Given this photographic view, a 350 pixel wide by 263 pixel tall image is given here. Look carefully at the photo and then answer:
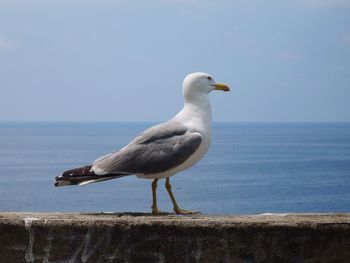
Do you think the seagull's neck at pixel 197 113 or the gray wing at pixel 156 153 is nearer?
the gray wing at pixel 156 153

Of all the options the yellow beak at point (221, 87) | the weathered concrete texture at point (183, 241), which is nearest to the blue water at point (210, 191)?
the yellow beak at point (221, 87)

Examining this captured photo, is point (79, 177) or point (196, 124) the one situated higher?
point (196, 124)

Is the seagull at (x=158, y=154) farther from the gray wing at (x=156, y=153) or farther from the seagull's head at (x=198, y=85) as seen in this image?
the seagull's head at (x=198, y=85)

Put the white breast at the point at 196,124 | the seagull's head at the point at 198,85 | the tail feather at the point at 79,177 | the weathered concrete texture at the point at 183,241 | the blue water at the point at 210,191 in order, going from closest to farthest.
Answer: the weathered concrete texture at the point at 183,241 → the tail feather at the point at 79,177 → the white breast at the point at 196,124 → the seagull's head at the point at 198,85 → the blue water at the point at 210,191

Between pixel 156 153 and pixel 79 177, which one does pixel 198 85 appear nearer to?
pixel 156 153

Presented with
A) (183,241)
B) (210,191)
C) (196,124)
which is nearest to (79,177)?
(196,124)

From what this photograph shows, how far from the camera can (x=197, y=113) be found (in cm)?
704

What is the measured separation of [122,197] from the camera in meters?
47.3

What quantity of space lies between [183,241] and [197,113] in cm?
180

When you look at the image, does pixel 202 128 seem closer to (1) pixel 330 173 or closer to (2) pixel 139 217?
(2) pixel 139 217

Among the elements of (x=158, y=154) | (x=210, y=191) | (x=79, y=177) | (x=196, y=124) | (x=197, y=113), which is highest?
(x=210, y=191)

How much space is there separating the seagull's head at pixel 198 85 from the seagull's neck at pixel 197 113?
0.05 metres

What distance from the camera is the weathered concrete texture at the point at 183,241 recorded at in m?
5.51

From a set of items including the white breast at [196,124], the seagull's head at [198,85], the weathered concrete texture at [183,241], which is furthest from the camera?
the seagull's head at [198,85]
